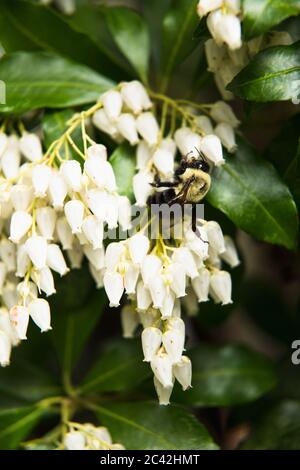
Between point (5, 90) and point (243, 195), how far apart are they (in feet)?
1.51

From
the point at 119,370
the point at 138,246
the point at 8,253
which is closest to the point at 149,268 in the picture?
the point at 138,246

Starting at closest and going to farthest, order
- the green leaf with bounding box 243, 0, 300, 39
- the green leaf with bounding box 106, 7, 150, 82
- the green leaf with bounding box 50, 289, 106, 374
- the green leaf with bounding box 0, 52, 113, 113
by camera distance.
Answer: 1. the green leaf with bounding box 243, 0, 300, 39
2. the green leaf with bounding box 0, 52, 113, 113
3. the green leaf with bounding box 106, 7, 150, 82
4. the green leaf with bounding box 50, 289, 106, 374

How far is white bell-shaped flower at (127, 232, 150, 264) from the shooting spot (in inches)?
46.3

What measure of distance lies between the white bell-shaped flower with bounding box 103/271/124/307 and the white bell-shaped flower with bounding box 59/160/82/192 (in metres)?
0.14

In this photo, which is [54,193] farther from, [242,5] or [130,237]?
[242,5]

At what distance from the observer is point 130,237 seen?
1245 millimetres

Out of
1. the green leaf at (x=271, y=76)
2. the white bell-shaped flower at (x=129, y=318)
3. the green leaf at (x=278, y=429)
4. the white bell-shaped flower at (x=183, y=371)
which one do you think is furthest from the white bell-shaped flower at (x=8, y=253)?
the green leaf at (x=278, y=429)

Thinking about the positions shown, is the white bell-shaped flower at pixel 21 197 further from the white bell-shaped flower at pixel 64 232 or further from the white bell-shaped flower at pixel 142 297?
the white bell-shaped flower at pixel 142 297

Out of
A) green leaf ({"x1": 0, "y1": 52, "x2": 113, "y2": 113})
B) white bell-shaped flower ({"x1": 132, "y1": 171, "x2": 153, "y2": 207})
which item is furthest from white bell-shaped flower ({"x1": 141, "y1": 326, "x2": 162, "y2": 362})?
green leaf ({"x1": 0, "y1": 52, "x2": 113, "y2": 113})

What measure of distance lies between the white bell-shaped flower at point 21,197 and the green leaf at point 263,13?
41 cm

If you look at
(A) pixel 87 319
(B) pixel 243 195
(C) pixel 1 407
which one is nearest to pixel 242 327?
(A) pixel 87 319

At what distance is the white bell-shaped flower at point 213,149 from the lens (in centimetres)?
125

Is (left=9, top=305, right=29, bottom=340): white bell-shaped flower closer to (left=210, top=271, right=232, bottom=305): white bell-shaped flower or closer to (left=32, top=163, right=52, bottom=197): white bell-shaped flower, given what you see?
(left=32, top=163, right=52, bottom=197): white bell-shaped flower
